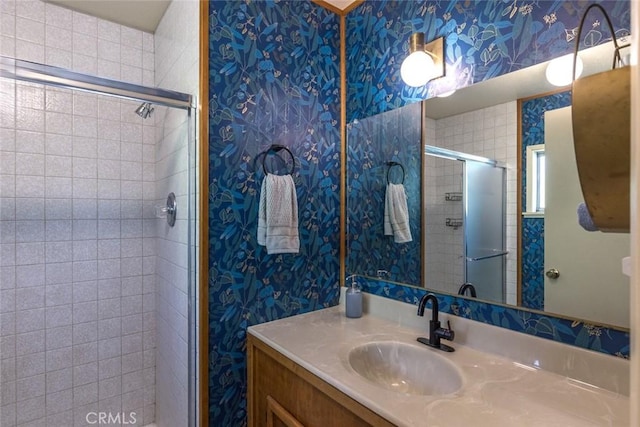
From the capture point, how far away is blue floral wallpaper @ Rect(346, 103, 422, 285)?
1.51 meters

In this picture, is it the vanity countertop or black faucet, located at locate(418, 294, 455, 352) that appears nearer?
the vanity countertop

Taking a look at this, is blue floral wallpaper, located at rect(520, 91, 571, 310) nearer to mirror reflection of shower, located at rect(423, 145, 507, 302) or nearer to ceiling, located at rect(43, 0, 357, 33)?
mirror reflection of shower, located at rect(423, 145, 507, 302)

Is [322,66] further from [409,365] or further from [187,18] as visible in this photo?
[409,365]

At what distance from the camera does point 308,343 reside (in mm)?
1308

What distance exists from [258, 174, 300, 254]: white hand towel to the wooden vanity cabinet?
0.41 m

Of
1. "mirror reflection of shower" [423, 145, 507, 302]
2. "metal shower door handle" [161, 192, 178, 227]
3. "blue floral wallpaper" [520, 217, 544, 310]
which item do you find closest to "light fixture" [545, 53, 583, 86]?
"mirror reflection of shower" [423, 145, 507, 302]

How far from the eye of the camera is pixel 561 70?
3.43 ft

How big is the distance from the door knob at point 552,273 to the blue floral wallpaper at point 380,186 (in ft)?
1.65

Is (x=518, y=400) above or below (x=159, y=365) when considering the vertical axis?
above

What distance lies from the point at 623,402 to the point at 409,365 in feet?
2.00

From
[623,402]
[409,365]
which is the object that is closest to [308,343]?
[409,365]

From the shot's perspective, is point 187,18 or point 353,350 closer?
point 353,350

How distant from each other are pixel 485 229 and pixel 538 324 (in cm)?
36

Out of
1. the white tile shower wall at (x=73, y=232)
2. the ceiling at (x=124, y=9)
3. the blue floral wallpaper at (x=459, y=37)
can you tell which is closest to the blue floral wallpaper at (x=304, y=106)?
the blue floral wallpaper at (x=459, y=37)
